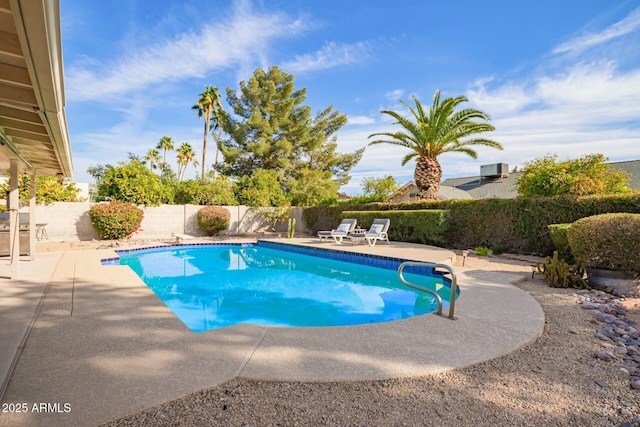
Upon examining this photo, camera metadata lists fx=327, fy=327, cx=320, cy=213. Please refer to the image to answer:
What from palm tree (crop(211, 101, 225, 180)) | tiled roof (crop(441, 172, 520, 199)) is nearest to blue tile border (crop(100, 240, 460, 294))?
palm tree (crop(211, 101, 225, 180))

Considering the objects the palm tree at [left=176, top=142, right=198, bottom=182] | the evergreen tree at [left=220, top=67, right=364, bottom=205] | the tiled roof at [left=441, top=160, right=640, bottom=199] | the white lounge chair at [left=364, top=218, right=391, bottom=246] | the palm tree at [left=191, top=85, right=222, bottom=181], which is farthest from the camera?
the palm tree at [left=176, top=142, right=198, bottom=182]

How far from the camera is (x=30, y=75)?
2338mm

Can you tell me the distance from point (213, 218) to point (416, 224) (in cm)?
1042

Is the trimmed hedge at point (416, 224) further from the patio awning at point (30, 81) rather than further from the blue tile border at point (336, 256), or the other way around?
the patio awning at point (30, 81)

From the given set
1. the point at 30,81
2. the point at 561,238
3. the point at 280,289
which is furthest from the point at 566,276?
→ the point at 30,81

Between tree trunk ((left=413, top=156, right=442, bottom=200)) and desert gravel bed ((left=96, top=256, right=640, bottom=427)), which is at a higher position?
tree trunk ((left=413, top=156, right=442, bottom=200))

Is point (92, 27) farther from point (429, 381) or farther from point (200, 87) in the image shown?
point (200, 87)

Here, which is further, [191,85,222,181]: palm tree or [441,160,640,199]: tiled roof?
[191,85,222,181]: palm tree

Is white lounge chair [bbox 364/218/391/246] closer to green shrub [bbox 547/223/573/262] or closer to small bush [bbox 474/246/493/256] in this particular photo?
small bush [bbox 474/246/493/256]

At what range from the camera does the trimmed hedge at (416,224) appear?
12.4 meters

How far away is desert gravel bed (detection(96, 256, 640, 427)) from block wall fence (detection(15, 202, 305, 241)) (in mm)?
14458

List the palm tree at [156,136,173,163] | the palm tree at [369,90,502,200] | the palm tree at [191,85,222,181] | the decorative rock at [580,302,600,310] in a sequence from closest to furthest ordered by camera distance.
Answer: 1. the decorative rock at [580,302,600,310]
2. the palm tree at [369,90,502,200]
3. the palm tree at [191,85,222,181]
4. the palm tree at [156,136,173,163]

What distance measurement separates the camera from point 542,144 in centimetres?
1706

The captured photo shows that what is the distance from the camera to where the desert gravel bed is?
2.10 metres
